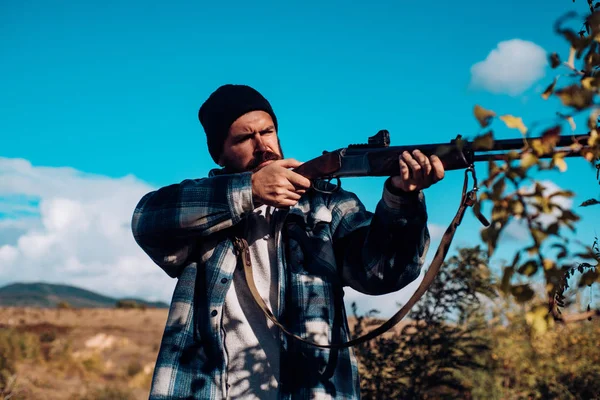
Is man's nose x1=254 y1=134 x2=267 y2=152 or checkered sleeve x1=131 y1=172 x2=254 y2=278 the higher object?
man's nose x1=254 y1=134 x2=267 y2=152

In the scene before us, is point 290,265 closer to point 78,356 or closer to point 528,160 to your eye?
point 528,160

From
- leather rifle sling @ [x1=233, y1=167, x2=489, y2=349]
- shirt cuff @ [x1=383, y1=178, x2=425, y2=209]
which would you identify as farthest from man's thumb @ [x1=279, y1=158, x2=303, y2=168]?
shirt cuff @ [x1=383, y1=178, x2=425, y2=209]

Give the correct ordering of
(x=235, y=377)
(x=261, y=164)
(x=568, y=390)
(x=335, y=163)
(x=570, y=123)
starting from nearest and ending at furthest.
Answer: (x=570, y=123)
(x=235, y=377)
(x=335, y=163)
(x=261, y=164)
(x=568, y=390)

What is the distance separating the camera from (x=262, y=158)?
3943mm

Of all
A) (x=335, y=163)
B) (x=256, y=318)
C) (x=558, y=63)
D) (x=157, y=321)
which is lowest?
(x=256, y=318)

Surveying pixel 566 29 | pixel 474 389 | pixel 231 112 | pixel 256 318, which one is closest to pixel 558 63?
pixel 566 29

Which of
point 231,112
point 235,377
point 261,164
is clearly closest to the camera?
point 235,377

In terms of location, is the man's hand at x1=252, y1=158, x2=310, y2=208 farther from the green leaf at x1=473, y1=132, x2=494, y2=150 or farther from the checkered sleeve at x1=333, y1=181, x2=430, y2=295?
the green leaf at x1=473, y1=132, x2=494, y2=150

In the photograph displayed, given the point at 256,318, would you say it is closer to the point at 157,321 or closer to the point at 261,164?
the point at 261,164

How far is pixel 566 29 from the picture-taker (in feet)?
4.86

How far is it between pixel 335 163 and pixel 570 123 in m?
2.06

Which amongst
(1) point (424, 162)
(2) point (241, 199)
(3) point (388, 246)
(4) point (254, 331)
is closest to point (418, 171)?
(1) point (424, 162)

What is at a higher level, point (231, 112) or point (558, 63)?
point (231, 112)

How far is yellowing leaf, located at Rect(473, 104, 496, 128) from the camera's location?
4.64 feet
